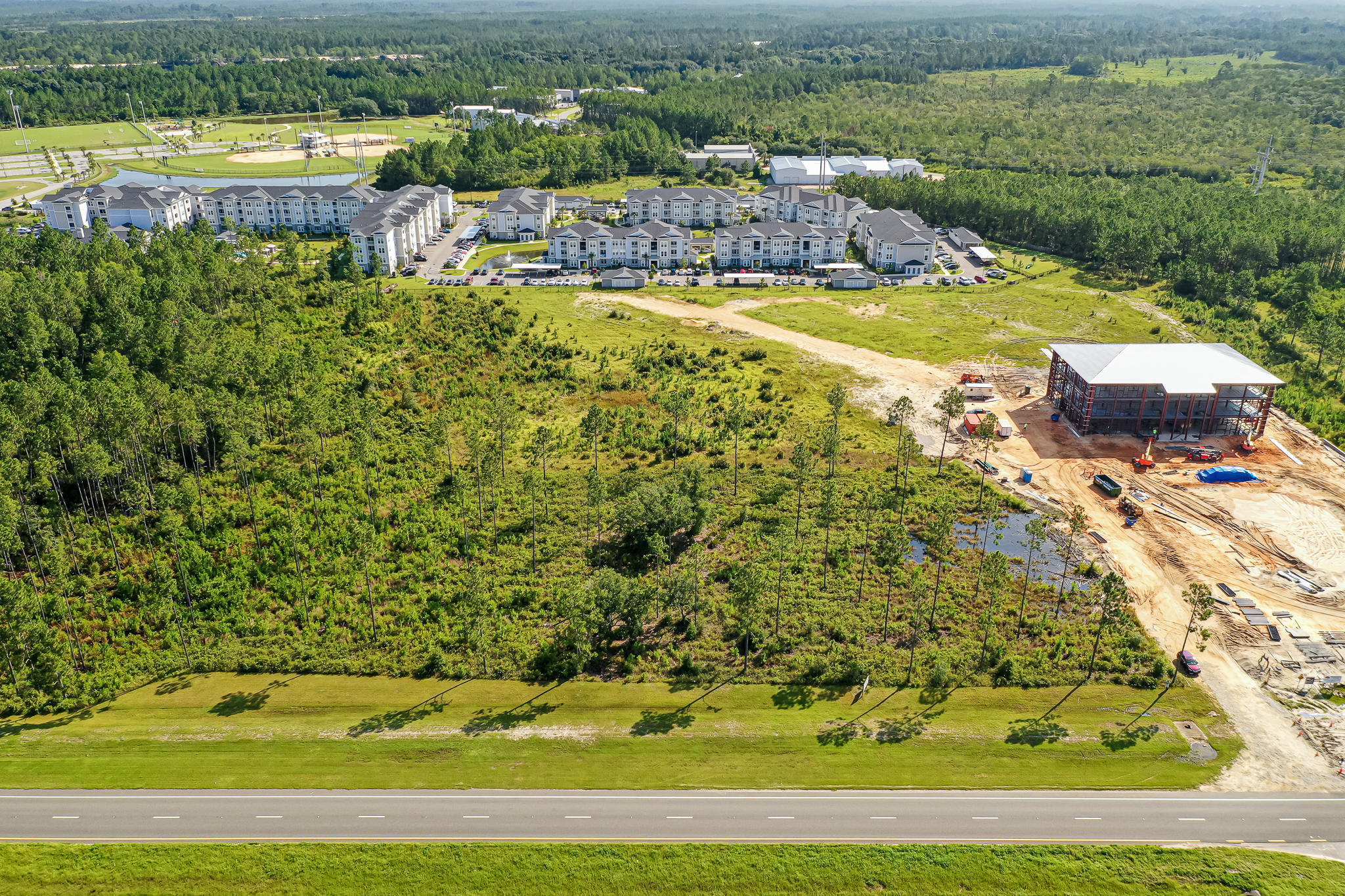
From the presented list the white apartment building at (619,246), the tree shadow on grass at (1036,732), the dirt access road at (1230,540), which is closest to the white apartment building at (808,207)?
the white apartment building at (619,246)

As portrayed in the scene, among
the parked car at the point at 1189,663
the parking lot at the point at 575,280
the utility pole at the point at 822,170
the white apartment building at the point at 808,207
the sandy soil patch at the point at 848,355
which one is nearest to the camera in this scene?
the parked car at the point at 1189,663

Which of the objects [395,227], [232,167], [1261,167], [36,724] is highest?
[1261,167]

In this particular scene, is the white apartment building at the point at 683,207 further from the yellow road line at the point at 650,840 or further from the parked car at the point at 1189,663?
the yellow road line at the point at 650,840

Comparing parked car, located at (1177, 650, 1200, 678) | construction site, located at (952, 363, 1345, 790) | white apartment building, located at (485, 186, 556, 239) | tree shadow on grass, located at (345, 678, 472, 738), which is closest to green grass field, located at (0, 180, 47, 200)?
white apartment building, located at (485, 186, 556, 239)

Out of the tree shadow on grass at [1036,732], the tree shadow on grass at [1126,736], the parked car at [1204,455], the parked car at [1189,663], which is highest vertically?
the parked car at [1204,455]

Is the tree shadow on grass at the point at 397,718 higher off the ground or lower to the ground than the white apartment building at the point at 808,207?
lower

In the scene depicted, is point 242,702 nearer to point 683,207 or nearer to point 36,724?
point 36,724

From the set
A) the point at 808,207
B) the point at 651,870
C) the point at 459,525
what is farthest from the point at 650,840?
the point at 808,207

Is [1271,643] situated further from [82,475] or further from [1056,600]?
[82,475]
